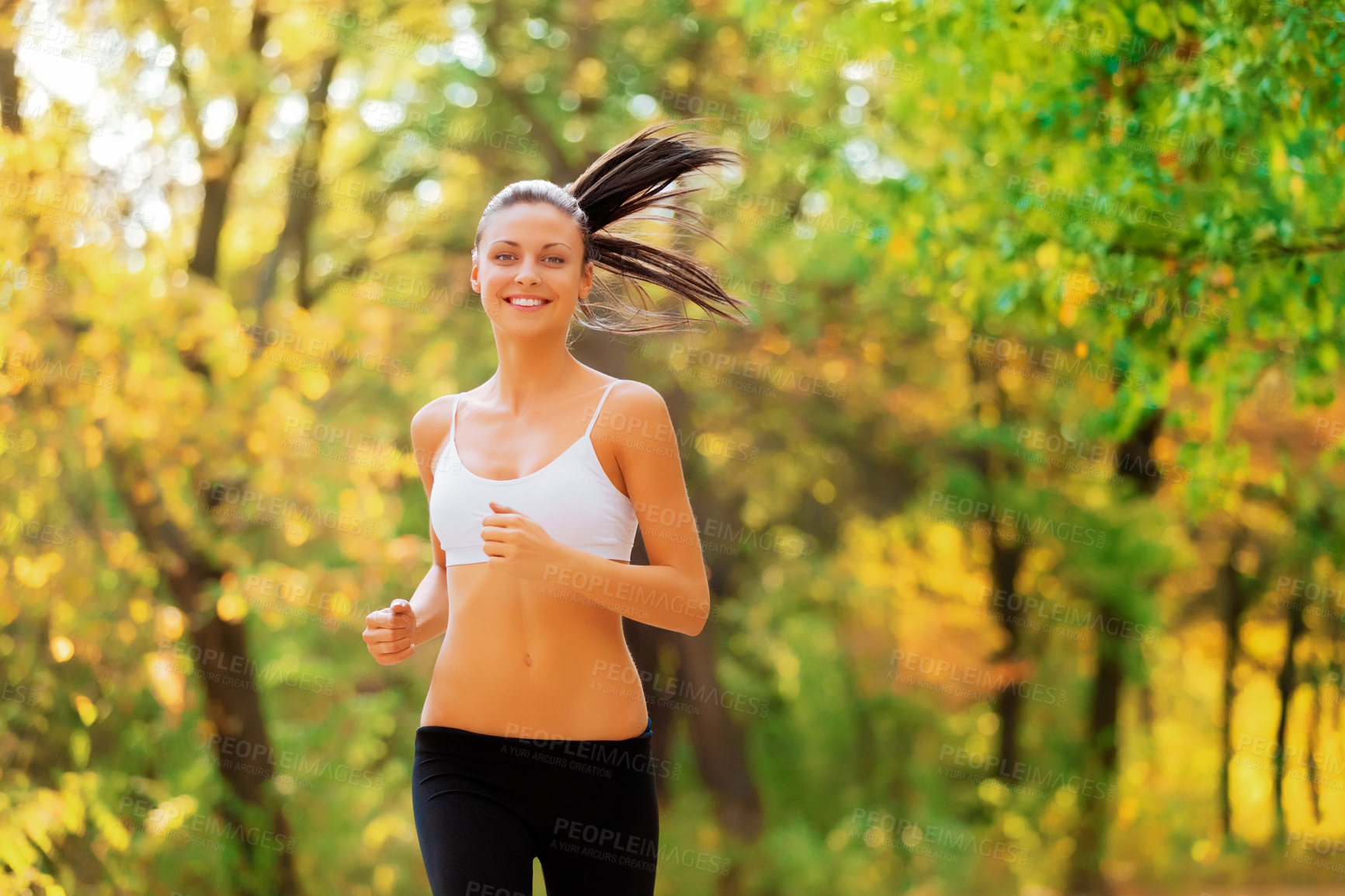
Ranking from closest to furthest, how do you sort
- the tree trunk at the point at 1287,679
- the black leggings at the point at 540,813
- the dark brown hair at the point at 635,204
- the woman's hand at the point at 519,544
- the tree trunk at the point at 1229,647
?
1. the woman's hand at the point at 519,544
2. the black leggings at the point at 540,813
3. the dark brown hair at the point at 635,204
4. the tree trunk at the point at 1287,679
5. the tree trunk at the point at 1229,647

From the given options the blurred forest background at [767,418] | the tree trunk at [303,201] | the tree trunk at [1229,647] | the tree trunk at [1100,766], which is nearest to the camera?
the blurred forest background at [767,418]

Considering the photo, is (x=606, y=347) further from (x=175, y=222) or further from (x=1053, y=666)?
(x=1053, y=666)

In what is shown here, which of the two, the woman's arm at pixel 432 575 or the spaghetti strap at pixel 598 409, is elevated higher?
the spaghetti strap at pixel 598 409

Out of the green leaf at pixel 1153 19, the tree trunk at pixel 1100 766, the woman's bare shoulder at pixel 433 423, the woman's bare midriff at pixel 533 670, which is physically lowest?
the tree trunk at pixel 1100 766

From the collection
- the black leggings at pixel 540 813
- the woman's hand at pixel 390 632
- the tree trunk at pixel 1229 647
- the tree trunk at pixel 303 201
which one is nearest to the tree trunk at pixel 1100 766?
the tree trunk at pixel 1229 647

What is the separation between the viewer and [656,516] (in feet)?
8.46

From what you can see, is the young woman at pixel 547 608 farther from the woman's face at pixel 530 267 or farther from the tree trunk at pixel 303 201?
the tree trunk at pixel 303 201

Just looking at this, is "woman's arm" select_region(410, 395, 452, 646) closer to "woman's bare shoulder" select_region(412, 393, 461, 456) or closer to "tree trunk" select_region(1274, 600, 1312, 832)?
"woman's bare shoulder" select_region(412, 393, 461, 456)

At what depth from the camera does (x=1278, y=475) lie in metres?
5.12

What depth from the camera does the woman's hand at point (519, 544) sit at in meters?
2.31

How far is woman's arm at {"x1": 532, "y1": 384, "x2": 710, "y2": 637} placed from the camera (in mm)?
2533

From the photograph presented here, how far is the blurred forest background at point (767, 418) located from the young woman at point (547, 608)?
257 centimetres

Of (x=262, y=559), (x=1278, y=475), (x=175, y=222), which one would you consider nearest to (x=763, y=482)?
(x=262, y=559)

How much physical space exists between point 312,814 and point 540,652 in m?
7.03
